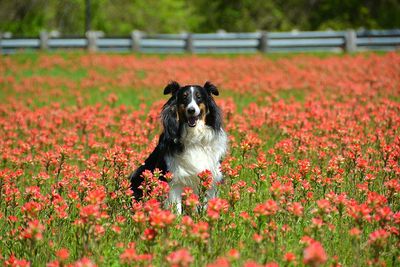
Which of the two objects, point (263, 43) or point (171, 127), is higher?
point (263, 43)

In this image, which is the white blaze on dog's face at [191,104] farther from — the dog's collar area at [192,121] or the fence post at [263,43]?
the fence post at [263,43]

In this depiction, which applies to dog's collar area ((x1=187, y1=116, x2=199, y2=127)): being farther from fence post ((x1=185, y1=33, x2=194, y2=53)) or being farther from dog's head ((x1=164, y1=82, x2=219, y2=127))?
fence post ((x1=185, y1=33, x2=194, y2=53))

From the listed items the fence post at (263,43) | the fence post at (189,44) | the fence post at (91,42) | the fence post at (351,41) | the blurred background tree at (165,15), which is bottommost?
the fence post at (351,41)

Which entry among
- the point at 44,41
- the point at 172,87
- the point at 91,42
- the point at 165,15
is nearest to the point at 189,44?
the point at 91,42

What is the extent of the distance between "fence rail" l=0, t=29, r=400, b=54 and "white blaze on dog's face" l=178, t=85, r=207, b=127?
930 inches

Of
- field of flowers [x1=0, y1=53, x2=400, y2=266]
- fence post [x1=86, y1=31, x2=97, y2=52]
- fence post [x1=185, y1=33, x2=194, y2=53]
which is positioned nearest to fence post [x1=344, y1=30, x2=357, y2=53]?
fence post [x1=185, y1=33, x2=194, y2=53]

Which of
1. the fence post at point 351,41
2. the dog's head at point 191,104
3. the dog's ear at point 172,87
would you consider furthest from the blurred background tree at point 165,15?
the dog's head at point 191,104

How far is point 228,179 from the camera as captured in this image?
6.56 metres

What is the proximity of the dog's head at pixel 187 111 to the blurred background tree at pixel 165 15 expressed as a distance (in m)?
41.0

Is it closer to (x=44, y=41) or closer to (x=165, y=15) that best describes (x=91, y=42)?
(x=44, y=41)

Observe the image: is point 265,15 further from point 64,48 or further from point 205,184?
point 205,184

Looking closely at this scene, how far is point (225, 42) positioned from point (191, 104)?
24415mm

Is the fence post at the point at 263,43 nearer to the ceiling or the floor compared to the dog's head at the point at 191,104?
nearer to the ceiling

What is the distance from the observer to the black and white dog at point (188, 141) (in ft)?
19.9
